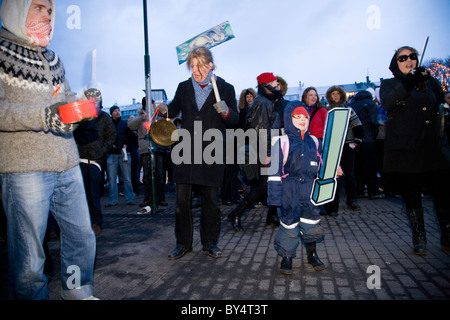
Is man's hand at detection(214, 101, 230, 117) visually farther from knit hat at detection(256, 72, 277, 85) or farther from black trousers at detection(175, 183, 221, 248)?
knit hat at detection(256, 72, 277, 85)

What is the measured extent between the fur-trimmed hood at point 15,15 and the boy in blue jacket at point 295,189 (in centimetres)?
232

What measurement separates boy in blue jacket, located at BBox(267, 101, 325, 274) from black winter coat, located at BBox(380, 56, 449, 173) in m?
1.01

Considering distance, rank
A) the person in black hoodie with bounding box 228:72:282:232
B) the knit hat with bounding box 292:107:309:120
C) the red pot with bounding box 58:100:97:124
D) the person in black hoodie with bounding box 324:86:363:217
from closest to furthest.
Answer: the red pot with bounding box 58:100:97:124
the knit hat with bounding box 292:107:309:120
the person in black hoodie with bounding box 228:72:282:232
the person in black hoodie with bounding box 324:86:363:217

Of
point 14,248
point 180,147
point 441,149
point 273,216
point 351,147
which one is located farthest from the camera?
point 351,147

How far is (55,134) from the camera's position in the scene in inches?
86.2

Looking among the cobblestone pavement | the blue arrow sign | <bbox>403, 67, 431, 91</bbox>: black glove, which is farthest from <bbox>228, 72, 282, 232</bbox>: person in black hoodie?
<bbox>403, 67, 431, 91</bbox>: black glove

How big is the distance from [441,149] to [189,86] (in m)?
2.93

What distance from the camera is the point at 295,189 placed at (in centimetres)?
322

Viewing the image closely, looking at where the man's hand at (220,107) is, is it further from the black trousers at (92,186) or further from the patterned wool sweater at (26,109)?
the black trousers at (92,186)

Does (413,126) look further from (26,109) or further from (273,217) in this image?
(26,109)

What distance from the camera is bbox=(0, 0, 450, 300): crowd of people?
2.03 m

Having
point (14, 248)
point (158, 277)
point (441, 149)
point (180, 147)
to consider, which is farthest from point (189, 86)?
point (441, 149)

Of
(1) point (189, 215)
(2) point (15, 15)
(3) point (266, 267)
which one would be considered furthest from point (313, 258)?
(2) point (15, 15)
